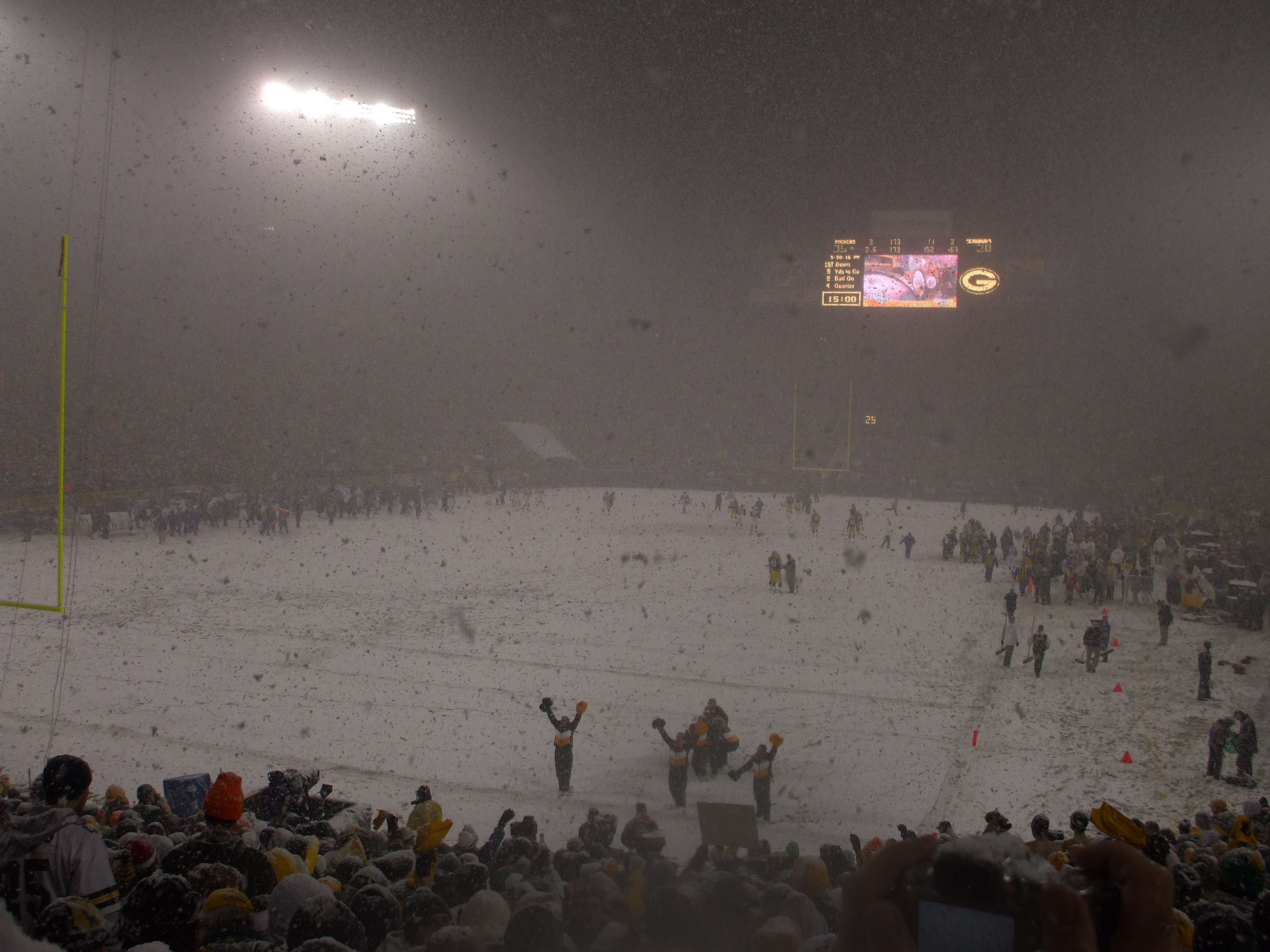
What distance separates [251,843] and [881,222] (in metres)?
40.5

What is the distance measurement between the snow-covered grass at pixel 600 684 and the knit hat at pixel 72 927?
14.4ft

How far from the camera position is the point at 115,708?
8695 millimetres

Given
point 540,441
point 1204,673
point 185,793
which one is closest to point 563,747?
point 185,793

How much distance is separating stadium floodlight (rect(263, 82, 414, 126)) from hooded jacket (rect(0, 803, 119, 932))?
67.5ft

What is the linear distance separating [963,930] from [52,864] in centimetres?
266

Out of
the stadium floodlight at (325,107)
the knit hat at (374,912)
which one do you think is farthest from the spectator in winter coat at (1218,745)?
the stadium floodlight at (325,107)

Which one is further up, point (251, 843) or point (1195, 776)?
point (251, 843)

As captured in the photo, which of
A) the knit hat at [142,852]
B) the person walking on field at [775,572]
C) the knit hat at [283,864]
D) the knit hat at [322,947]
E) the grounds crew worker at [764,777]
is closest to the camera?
the knit hat at [322,947]

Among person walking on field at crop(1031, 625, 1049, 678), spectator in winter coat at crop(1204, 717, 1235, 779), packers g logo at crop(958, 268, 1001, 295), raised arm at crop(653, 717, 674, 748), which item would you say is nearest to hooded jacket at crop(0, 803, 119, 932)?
raised arm at crop(653, 717, 674, 748)

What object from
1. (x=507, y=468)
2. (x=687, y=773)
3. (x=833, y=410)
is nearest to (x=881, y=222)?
(x=833, y=410)

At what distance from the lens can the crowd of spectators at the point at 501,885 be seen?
118 centimetres

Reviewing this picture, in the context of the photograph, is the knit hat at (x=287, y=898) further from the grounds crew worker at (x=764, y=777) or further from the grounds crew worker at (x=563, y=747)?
the grounds crew worker at (x=764, y=777)

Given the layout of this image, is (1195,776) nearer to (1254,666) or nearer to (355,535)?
(1254,666)

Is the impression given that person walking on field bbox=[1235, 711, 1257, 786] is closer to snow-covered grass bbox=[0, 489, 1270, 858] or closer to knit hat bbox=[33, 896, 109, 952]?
snow-covered grass bbox=[0, 489, 1270, 858]
